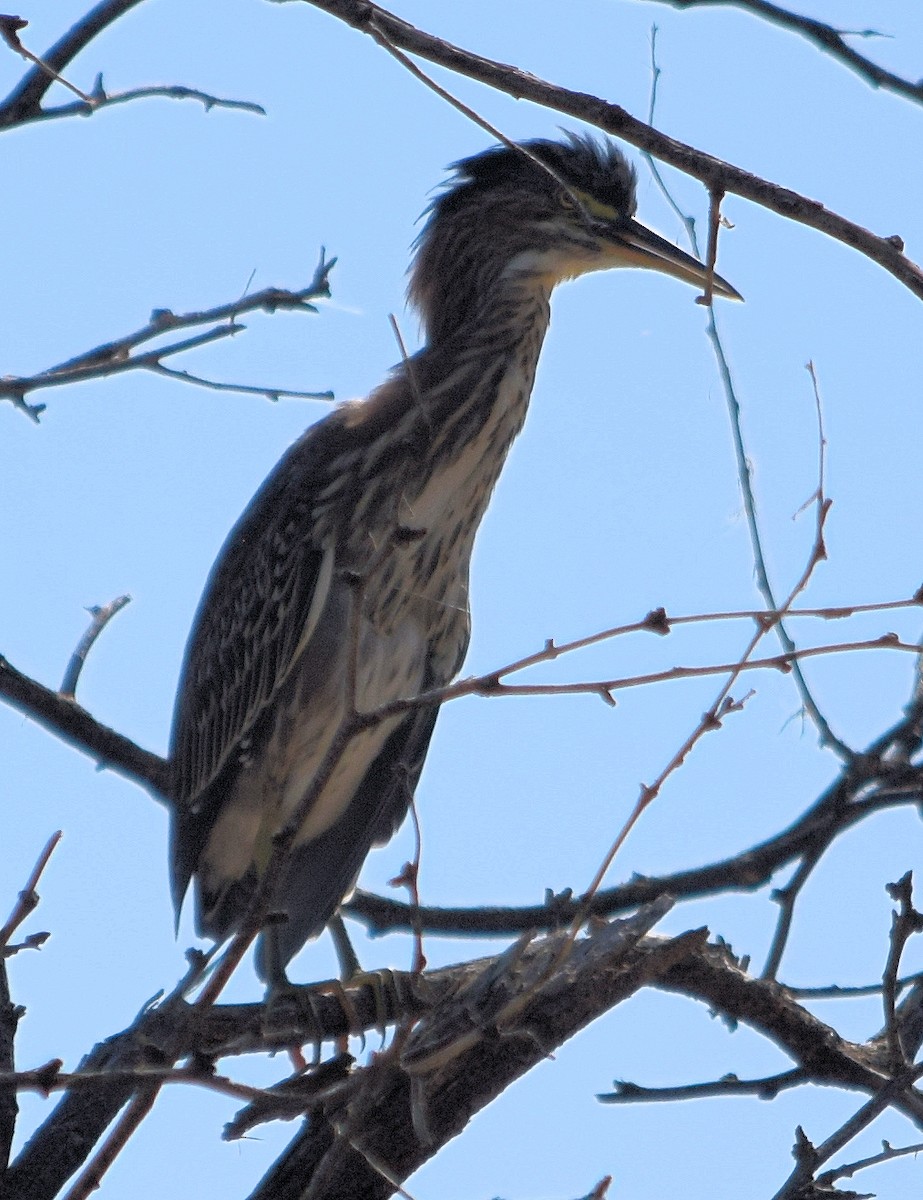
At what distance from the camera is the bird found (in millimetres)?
3609

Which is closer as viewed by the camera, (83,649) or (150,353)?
(150,353)

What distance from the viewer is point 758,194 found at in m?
1.77

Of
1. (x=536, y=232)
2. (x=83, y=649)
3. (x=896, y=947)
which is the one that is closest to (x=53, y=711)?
(x=83, y=649)

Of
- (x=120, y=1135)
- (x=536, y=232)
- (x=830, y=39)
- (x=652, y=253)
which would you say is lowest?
(x=120, y=1135)

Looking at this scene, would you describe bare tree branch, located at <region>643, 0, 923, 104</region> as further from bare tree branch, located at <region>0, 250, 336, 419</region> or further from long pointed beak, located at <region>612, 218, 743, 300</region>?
long pointed beak, located at <region>612, 218, 743, 300</region>

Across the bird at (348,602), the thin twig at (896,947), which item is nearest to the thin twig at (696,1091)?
the thin twig at (896,947)

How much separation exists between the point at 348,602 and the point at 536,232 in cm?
108

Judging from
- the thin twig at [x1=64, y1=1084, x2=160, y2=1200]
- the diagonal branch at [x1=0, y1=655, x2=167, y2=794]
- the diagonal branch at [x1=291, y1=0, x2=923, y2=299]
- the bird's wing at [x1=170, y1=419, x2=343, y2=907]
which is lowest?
the thin twig at [x1=64, y1=1084, x2=160, y2=1200]

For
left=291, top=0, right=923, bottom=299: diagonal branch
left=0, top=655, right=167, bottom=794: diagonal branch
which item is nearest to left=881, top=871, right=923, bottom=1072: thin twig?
left=291, top=0, right=923, bottom=299: diagonal branch

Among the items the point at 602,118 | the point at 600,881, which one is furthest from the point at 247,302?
the point at 600,881

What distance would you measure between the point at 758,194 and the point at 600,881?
2.40ft

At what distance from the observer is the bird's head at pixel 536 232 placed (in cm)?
398

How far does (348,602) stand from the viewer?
365 cm

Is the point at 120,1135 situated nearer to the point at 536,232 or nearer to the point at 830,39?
the point at 830,39
